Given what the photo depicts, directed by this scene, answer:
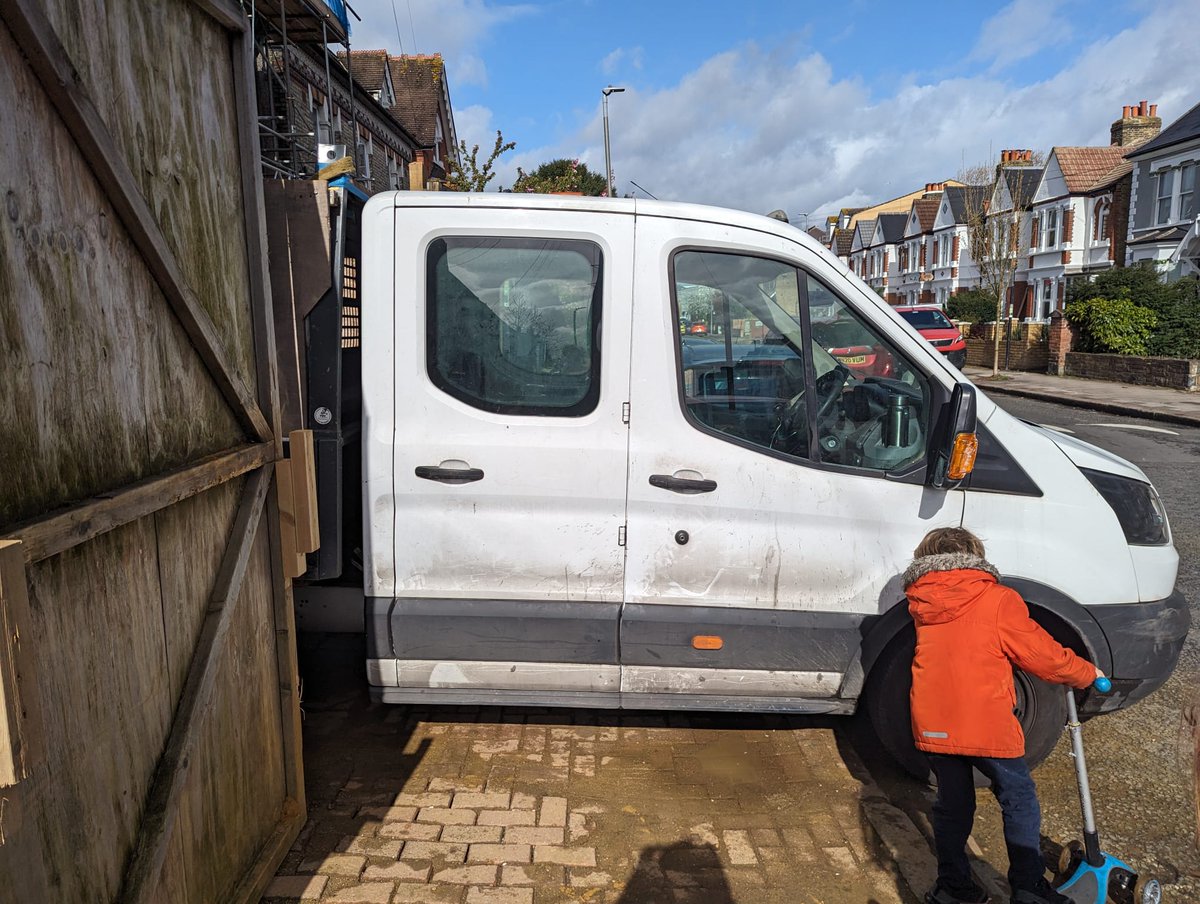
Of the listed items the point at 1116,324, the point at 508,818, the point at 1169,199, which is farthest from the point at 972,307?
the point at 508,818

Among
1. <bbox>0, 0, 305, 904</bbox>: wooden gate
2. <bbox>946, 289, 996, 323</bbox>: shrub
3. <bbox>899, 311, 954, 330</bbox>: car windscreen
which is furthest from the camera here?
<bbox>946, 289, 996, 323</bbox>: shrub

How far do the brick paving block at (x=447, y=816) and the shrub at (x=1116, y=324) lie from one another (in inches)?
919

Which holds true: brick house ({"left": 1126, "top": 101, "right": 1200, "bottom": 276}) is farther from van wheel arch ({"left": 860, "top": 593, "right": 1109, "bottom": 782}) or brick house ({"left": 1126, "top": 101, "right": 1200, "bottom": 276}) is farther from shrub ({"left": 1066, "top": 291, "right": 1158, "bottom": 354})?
van wheel arch ({"left": 860, "top": 593, "right": 1109, "bottom": 782})

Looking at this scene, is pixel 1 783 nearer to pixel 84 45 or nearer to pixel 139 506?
pixel 139 506

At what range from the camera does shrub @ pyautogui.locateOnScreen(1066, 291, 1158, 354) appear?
2153cm

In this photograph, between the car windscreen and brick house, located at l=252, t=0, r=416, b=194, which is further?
the car windscreen

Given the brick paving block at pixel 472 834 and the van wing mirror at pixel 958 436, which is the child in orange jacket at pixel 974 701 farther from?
the brick paving block at pixel 472 834

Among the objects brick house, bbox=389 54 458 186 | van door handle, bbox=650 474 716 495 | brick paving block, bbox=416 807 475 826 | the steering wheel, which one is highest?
brick house, bbox=389 54 458 186

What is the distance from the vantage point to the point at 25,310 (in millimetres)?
A: 1643

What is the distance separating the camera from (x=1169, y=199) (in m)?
30.2

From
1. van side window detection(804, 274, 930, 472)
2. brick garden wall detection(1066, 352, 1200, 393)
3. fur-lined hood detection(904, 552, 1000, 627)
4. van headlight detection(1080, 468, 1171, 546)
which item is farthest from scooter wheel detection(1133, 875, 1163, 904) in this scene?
brick garden wall detection(1066, 352, 1200, 393)

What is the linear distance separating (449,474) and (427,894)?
1463 mm

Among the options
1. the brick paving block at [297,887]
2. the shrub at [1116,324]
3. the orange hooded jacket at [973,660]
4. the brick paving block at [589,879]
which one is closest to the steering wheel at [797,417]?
the orange hooded jacket at [973,660]

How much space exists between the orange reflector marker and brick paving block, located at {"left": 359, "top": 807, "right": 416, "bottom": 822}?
2454mm
